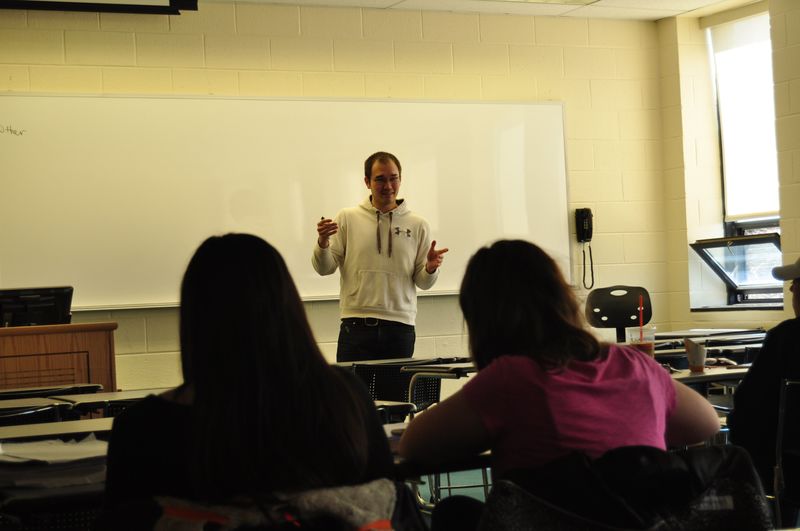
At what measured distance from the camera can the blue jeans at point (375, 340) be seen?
4.53 metres

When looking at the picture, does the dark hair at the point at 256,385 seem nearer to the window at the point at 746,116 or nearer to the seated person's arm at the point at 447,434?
the seated person's arm at the point at 447,434

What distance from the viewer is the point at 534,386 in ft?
5.48

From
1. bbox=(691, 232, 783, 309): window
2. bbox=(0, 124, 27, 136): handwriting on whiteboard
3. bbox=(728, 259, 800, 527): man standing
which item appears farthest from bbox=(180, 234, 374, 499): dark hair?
bbox=(691, 232, 783, 309): window

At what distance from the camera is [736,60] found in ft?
21.6

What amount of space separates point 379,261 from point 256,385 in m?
3.16

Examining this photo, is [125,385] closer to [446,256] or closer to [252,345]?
[446,256]

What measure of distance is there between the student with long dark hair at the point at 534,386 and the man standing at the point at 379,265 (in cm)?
268

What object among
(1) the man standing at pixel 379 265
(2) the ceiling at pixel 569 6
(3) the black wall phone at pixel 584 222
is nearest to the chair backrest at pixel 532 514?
(1) the man standing at pixel 379 265

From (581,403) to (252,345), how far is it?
55 centimetres

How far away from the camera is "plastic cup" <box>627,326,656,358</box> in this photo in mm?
3014

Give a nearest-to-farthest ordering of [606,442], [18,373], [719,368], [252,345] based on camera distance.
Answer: [252,345] < [606,442] < [719,368] < [18,373]

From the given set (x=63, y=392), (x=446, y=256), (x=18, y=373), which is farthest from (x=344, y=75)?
(x=63, y=392)

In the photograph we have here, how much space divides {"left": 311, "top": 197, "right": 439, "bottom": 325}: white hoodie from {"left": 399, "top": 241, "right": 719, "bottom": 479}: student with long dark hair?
2707 millimetres

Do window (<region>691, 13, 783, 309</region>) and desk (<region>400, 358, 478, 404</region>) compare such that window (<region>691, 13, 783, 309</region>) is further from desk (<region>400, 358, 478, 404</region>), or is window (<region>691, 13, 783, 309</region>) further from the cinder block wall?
desk (<region>400, 358, 478, 404</region>)
